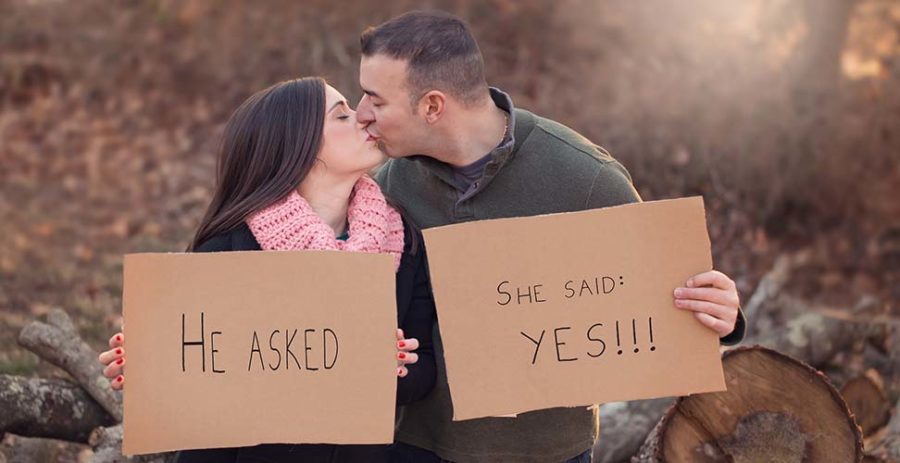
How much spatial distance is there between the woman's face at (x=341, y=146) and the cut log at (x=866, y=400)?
247 cm

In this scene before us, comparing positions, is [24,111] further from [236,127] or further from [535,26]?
[236,127]

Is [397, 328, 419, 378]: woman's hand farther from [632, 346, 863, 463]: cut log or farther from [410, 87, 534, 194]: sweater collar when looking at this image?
[632, 346, 863, 463]: cut log

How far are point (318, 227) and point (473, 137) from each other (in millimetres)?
578

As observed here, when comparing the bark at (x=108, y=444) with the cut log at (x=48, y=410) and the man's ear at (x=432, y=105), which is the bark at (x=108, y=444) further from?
the man's ear at (x=432, y=105)

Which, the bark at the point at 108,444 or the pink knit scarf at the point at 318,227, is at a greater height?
the pink knit scarf at the point at 318,227

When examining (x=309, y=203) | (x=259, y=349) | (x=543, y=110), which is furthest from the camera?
(x=543, y=110)

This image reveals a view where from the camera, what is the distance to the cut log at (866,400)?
14.5ft

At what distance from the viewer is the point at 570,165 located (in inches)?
121

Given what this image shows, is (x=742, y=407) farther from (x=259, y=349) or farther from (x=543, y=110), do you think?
(x=543, y=110)

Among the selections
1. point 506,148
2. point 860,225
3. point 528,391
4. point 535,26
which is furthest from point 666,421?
point 535,26

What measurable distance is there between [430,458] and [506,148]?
900 mm

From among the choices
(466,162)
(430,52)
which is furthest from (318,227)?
(430,52)

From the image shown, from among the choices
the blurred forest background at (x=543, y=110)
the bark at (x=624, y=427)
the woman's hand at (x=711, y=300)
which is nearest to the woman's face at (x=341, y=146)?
the woman's hand at (x=711, y=300)

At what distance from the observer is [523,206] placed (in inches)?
120
